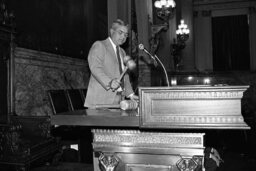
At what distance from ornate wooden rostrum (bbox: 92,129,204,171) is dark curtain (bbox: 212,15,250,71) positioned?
1304cm

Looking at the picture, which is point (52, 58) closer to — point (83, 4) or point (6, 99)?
point (6, 99)

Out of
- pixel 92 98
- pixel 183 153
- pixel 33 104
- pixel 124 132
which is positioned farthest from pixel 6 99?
pixel 183 153

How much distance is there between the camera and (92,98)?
8.31ft

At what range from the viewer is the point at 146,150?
1617mm

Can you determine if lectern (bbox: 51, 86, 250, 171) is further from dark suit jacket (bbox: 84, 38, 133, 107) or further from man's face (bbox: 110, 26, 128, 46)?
man's face (bbox: 110, 26, 128, 46)

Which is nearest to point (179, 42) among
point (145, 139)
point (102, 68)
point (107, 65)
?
point (107, 65)

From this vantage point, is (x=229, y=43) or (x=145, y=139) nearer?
(x=145, y=139)

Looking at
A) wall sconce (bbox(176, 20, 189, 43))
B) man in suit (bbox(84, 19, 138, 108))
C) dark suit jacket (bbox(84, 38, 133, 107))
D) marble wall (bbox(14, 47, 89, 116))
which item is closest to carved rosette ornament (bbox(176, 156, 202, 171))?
man in suit (bbox(84, 19, 138, 108))

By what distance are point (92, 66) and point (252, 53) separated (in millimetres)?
12506

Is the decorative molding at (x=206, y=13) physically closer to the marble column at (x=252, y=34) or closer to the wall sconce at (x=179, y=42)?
the marble column at (x=252, y=34)

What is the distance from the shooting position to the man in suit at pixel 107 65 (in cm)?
234

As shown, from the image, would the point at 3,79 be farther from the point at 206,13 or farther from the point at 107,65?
the point at 206,13

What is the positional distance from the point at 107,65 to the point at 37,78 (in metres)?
2.51

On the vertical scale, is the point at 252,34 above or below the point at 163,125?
above
